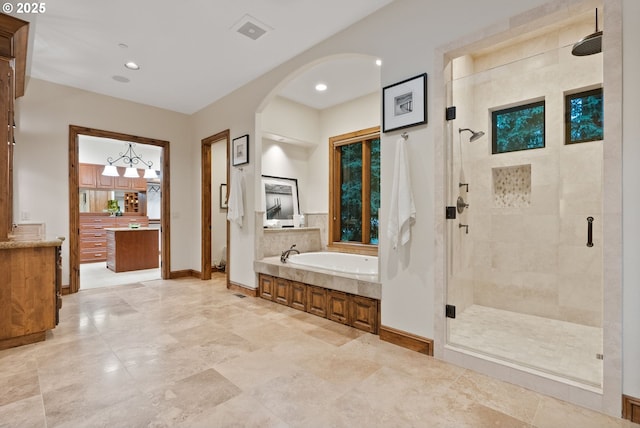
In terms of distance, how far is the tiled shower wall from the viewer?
7.84 feet

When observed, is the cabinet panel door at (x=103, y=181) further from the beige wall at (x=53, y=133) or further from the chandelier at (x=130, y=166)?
the beige wall at (x=53, y=133)

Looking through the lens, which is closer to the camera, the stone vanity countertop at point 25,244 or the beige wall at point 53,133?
the stone vanity countertop at point 25,244

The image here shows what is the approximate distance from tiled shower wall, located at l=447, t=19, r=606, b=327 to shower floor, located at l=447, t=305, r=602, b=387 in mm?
116

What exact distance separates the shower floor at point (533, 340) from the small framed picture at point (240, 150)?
129 inches

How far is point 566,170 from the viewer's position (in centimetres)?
263

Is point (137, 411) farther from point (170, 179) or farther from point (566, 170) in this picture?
point (170, 179)

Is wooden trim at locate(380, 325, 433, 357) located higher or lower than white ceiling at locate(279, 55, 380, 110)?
lower

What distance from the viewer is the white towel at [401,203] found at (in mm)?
2475

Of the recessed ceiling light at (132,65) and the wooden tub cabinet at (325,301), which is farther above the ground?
the recessed ceiling light at (132,65)

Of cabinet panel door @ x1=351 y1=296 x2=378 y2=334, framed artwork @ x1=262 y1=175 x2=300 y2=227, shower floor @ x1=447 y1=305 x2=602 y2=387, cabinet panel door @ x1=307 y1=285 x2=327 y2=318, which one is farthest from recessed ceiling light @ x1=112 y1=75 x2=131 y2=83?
shower floor @ x1=447 y1=305 x2=602 y2=387

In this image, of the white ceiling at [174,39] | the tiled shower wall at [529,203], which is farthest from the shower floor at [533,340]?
the white ceiling at [174,39]

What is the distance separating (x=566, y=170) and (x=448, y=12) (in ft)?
5.44

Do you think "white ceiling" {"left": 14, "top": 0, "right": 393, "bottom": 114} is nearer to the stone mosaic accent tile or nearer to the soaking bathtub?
the stone mosaic accent tile

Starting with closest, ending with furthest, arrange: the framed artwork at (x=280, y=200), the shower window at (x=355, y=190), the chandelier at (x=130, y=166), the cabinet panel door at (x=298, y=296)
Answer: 1. the cabinet panel door at (x=298, y=296)
2. the shower window at (x=355, y=190)
3. the framed artwork at (x=280, y=200)
4. the chandelier at (x=130, y=166)
